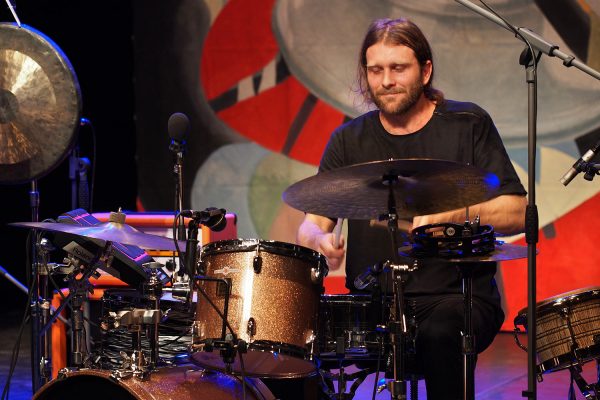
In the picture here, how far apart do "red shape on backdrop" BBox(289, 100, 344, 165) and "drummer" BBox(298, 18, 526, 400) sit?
2854 millimetres

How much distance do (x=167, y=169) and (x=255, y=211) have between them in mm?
760

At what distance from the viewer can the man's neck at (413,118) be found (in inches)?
145

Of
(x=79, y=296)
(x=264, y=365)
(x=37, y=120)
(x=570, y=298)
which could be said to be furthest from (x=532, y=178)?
(x=37, y=120)

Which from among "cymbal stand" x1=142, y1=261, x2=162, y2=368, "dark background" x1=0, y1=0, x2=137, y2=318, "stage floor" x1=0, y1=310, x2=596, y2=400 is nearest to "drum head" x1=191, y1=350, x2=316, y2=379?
"cymbal stand" x1=142, y1=261, x2=162, y2=368

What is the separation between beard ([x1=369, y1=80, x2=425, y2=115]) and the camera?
3615 millimetres

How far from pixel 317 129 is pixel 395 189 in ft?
12.7

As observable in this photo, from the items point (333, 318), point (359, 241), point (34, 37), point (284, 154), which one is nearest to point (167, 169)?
point (284, 154)

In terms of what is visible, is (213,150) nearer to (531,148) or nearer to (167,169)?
(167,169)

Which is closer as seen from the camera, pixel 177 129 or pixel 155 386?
pixel 155 386

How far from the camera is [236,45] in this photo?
6867 millimetres

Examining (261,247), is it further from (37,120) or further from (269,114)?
(269,114)

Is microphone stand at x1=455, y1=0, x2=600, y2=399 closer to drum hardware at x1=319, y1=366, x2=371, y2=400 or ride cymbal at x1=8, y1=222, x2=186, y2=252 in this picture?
drum hardware at x1=319, y1=366, x2=371, y2=400

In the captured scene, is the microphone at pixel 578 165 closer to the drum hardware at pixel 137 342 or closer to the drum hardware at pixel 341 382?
the drum hardware at pixel 341 382

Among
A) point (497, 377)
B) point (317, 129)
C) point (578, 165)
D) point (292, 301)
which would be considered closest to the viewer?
point (292, 301)
